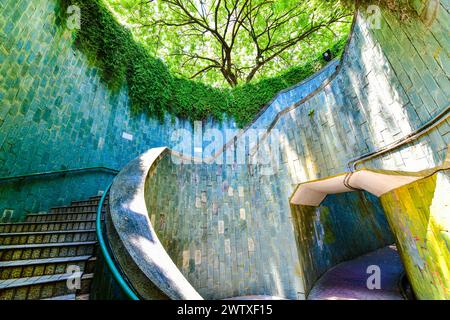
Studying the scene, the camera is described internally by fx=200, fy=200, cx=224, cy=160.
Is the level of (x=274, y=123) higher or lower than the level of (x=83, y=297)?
higher

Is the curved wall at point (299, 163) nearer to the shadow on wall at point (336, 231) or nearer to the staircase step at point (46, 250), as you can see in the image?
the shadow on wall at point (336, 231)

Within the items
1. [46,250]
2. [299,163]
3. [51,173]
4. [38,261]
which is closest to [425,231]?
[299,163]

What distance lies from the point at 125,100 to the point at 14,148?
4158mm

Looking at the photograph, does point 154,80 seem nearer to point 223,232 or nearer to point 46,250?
point 223,232

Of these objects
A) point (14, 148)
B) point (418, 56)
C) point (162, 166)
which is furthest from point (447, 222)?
point (14, 148)

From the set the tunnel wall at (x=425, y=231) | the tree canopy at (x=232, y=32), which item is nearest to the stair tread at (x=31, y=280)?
the tunnel wall at (x=425, y=231)

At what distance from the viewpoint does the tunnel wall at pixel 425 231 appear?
279 centimetres

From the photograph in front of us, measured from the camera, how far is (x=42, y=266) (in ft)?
8.28

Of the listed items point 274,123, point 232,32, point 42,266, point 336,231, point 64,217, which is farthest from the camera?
point 232,32

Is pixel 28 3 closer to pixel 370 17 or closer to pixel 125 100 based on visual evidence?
pixel 125 100

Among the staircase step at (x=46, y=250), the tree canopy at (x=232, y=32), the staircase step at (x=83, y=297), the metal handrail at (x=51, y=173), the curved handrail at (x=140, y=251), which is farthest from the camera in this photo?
the tree canopy at (x=232, y=32)

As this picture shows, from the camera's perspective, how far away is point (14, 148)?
445 cm

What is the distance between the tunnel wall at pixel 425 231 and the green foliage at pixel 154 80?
7.73 meters

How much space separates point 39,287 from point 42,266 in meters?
0.40
